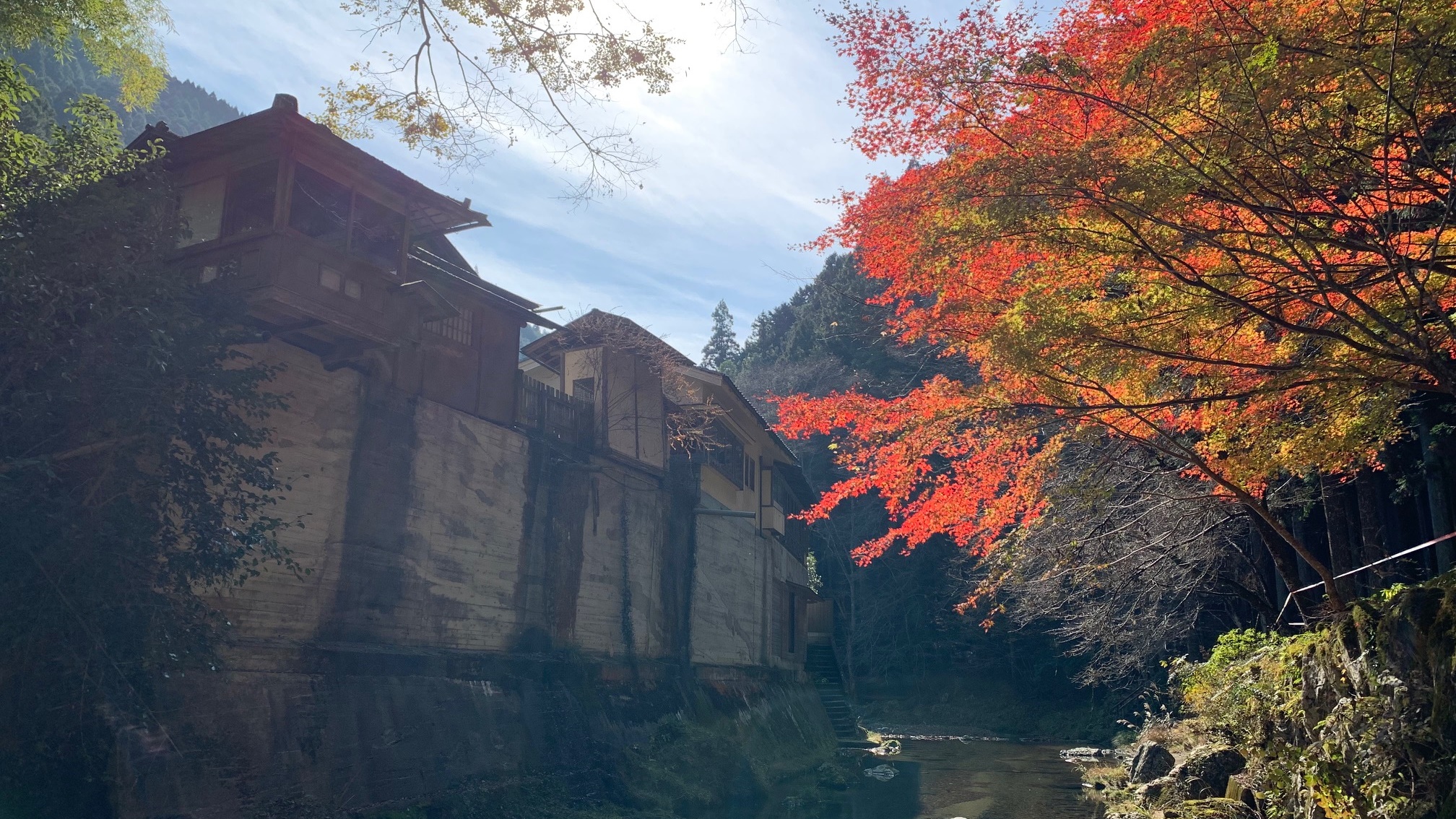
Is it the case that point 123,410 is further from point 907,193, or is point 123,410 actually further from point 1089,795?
point 1089,795

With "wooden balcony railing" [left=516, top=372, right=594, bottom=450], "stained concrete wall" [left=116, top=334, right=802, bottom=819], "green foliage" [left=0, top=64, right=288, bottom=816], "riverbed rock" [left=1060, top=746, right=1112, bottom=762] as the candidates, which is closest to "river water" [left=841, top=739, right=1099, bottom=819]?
"riverbed rock" [left=1060, top=746, right=1112, bottom=762]

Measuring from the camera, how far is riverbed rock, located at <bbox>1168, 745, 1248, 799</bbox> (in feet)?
36.1

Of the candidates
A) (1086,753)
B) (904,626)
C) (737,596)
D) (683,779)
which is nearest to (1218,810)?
(683,779)

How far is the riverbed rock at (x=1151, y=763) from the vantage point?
14867 mm

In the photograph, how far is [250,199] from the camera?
1338 cm

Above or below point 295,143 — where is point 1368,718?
below

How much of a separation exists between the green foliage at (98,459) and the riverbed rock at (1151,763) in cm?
1294

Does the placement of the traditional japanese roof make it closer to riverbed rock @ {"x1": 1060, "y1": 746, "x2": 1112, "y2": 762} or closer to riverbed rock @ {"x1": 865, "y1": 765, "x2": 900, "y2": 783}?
riverbed rock @ {"x1": 865, "y1": 765, "x2": 900, "y2": 783}

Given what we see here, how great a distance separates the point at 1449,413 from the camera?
11.7m

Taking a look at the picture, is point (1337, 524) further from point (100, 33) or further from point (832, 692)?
point (832, 692)

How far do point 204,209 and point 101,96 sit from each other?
15594 millimetres

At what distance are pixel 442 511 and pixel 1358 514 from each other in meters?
13.8

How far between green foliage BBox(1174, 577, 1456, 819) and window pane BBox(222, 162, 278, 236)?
517 inches

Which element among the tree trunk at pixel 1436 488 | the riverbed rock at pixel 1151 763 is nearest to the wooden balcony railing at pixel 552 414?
the riverbed rock at pixel 1151 763
